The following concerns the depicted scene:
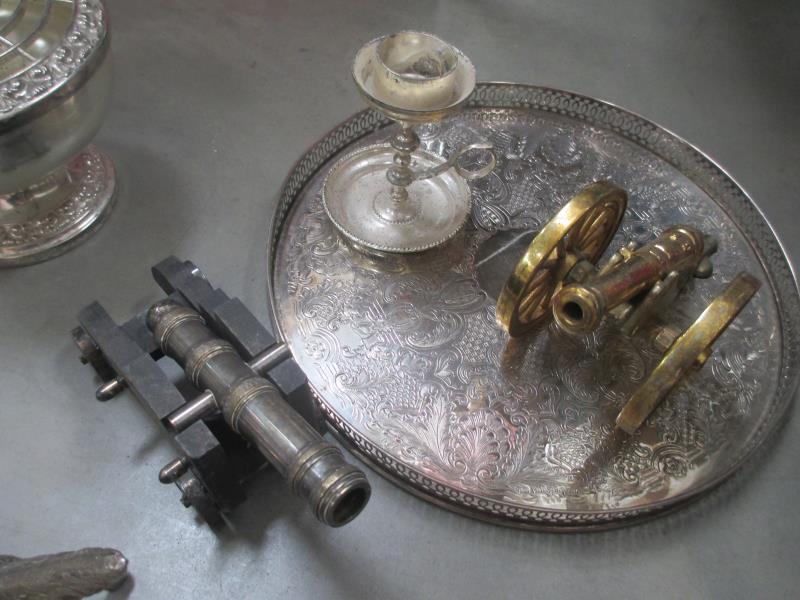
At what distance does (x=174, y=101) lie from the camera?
1.34m

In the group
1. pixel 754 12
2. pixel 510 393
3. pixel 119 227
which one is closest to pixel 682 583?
pixel 510 393

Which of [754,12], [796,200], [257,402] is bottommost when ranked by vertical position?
[257,402]

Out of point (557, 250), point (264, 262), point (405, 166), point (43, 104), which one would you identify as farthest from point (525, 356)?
point (43, 104)

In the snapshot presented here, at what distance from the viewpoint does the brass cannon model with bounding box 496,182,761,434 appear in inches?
33.0

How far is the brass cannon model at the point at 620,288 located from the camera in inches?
33.0

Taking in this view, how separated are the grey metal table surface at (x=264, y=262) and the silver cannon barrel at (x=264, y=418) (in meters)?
0.17

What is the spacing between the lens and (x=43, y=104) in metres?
0.89

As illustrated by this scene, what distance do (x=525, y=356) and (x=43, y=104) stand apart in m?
0.70

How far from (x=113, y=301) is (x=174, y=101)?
45 centimetres

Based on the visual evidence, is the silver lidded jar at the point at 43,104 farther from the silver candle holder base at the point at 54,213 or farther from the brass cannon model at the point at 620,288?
the brass cannon model at the point at 620,288

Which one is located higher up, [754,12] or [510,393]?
[754,12]

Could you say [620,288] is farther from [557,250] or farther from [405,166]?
[405,166]

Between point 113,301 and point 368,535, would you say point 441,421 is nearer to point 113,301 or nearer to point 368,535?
point 368,535

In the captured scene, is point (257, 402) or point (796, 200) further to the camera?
point (796, 200)
